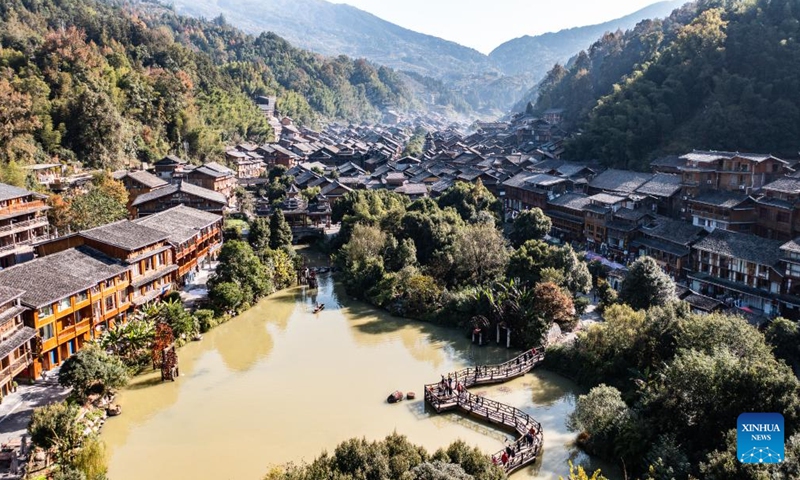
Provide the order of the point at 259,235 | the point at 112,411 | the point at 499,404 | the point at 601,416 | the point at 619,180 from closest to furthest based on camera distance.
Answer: the point at 601,416, the point at 112,411, the point at 499,404, the point at 259,235, the point at 619,180

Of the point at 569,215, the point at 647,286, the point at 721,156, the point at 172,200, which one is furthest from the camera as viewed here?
the point at 569,215

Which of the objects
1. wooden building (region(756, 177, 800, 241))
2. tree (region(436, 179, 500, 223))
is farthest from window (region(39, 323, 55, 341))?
wooden building (region(756, 177, 800, 241))

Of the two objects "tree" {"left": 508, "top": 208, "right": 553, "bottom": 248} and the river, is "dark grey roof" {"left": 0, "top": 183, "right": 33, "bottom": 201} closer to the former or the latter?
the river

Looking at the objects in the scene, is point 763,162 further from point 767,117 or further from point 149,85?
point 149,85

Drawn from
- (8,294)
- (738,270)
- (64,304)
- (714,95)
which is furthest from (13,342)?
(714,95)

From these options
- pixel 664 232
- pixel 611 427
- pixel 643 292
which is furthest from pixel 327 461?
pixel 664 232

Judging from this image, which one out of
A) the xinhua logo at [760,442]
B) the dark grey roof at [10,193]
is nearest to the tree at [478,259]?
the xinhua logo at [760,442]

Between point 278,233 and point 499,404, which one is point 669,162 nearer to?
point 278,233
